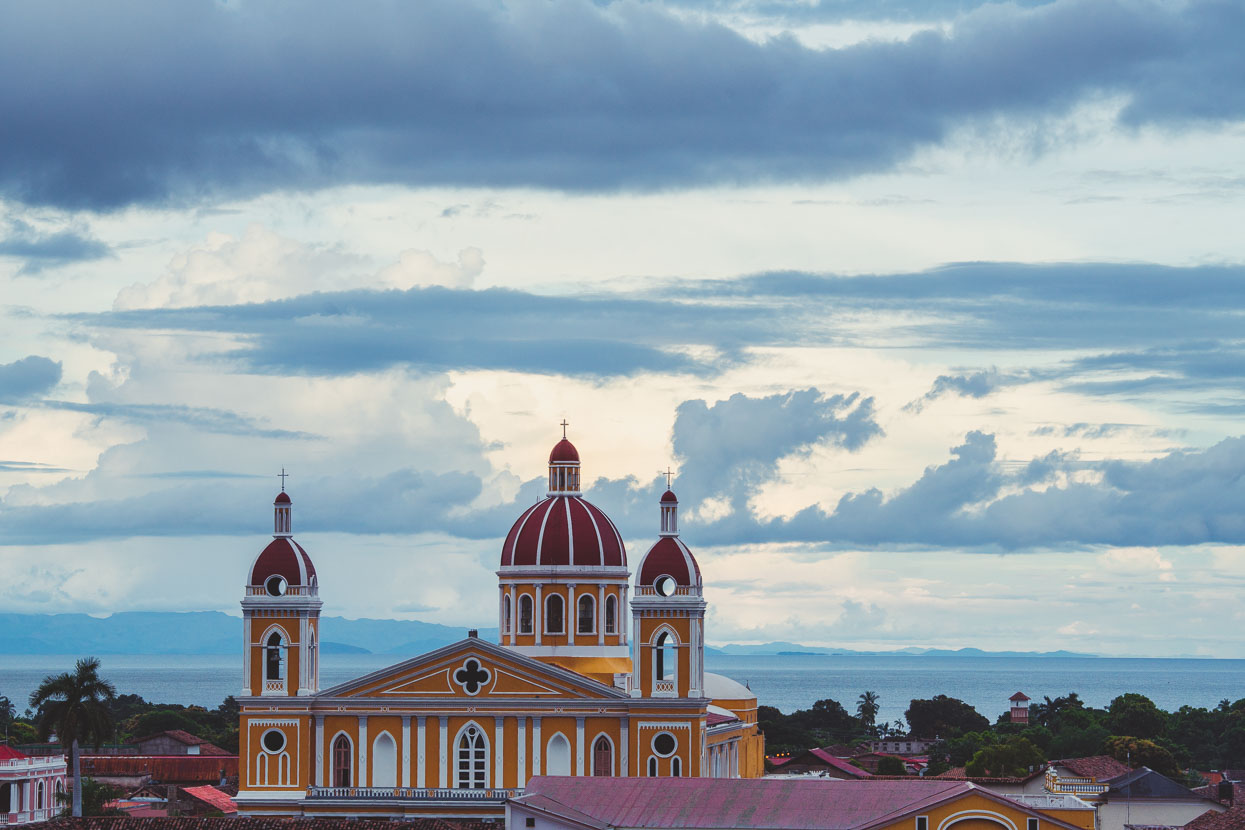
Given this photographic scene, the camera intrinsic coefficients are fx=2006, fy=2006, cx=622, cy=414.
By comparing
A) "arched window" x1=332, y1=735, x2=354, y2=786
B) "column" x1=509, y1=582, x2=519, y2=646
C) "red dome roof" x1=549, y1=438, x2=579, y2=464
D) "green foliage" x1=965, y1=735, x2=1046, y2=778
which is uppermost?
"red dome roof" x1=549, y1=438, x2=579, y2=464

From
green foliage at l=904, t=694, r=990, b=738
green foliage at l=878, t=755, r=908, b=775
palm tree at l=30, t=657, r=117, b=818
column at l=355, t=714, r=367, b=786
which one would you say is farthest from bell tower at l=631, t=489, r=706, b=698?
green foliage at l=904, t=694, r=990, b=738

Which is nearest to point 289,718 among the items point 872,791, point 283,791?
point 283,791

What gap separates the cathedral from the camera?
2857 inches

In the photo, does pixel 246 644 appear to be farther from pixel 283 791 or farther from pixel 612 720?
pixel 612 720

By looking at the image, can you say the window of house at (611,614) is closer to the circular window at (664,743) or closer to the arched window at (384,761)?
the circular window at (664,743)

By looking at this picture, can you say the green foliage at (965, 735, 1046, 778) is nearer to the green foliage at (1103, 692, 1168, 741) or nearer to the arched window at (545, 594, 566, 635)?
the green foliage at (1103, 692, 1168, 741)

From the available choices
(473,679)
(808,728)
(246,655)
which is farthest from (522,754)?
(808,728)

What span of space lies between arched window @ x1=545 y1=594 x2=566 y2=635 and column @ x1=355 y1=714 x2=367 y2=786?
8880mm

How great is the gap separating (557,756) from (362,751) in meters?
7.22

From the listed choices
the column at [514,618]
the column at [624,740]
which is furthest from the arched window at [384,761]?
the column at [624,740]

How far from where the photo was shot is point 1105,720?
146 metres

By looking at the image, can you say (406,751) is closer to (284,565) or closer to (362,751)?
(362,751)

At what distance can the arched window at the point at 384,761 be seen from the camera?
2896 inches

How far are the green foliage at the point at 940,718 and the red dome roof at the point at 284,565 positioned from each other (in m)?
101
